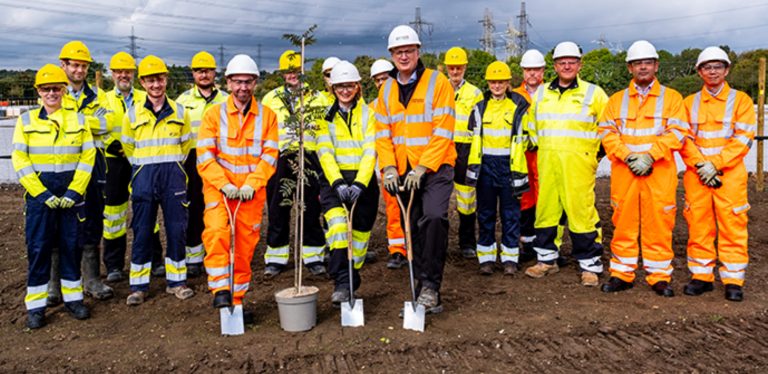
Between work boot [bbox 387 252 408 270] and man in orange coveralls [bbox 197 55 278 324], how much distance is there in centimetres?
225

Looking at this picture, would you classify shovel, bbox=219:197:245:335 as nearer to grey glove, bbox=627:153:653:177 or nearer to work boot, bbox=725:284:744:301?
grey glove, bbox=627:153:653:177

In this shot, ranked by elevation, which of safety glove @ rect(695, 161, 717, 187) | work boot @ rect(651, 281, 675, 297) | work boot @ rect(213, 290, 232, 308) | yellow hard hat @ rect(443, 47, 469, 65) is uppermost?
yellow hard hat @ rect(443, 47, 469, 65)

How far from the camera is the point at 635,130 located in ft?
→ 19.9

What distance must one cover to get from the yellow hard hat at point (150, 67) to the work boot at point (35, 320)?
240 centimetres

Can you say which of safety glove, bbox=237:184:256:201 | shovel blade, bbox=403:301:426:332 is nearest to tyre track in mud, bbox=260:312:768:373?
shovel blade, bbox=403:301:426:332

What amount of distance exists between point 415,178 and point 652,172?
2.33 m

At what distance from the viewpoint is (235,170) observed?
5.58 metres

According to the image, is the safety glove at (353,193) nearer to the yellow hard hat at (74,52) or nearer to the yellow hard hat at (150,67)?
the yellow hard hat at (150,67)

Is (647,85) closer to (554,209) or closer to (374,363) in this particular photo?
(554,209)

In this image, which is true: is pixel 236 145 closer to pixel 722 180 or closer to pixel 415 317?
pixel 415 317

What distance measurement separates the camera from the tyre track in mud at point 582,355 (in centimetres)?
455

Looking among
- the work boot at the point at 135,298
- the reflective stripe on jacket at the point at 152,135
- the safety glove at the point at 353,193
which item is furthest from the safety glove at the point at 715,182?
the work boot at the point at 135,298

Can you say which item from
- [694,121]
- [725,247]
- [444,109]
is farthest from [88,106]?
[725,247]

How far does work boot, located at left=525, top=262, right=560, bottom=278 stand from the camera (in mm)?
6906
